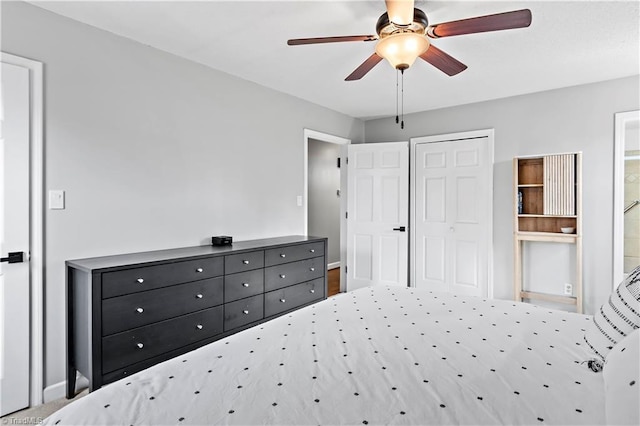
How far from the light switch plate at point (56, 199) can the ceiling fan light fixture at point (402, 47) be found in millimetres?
2201

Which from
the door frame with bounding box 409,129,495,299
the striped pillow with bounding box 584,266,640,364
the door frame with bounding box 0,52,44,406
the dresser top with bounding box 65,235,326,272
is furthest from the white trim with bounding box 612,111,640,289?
the door frame with bounding box 0,52,44,406

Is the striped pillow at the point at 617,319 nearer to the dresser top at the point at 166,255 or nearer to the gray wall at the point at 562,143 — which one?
the dresser top at the point at 166,255

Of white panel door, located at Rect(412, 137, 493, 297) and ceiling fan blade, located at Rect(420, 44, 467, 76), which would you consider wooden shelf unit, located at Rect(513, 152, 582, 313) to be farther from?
ceiling fan blade, located at Rect(420, 44, 467, 76)

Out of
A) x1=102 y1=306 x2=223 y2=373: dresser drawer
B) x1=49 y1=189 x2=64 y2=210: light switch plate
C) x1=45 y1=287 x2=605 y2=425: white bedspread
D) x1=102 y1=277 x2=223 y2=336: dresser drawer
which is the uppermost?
x1=49 y1=189 x2=64 y2=210: light switch plate

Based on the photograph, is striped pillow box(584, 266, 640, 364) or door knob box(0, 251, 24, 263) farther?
door knob box(0, 251, 24, 263)

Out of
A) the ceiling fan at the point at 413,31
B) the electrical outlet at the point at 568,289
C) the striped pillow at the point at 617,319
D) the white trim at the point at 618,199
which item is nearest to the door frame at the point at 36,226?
the ceiling fan at the point at 413,31

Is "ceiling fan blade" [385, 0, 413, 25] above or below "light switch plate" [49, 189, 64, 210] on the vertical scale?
above

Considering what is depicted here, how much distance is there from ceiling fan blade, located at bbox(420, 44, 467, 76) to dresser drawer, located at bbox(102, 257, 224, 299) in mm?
2052

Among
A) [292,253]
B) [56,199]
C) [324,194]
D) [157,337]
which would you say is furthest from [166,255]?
[324,194]

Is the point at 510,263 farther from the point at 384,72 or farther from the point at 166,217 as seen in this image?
the point at 166,217

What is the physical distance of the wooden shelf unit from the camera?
3.55 meters

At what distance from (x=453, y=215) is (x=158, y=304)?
11.1 feet

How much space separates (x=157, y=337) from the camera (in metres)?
2.42

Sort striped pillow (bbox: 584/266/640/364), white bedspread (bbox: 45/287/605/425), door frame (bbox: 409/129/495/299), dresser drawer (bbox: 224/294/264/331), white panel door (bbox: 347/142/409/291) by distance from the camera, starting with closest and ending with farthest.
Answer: white bedspread (bbox: 45/287/605/425)
striped pillow (bbox: 584/266/640/364)
dresser drawer (bbox: 224/294/264/331)
door frame (bbox: 409/129/495/299)
white panel door (bbox: 347/142/409/291)
